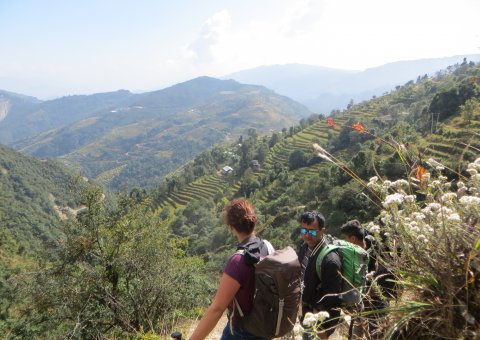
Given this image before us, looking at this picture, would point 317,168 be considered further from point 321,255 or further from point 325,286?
point 325,286

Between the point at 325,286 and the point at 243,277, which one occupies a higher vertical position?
the point at 243,277

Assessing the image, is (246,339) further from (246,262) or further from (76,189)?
(76,189)

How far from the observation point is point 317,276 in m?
2.98

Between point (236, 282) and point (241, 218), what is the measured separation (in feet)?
1.54

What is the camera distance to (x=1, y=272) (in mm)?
27953

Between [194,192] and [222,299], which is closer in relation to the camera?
[222,299]

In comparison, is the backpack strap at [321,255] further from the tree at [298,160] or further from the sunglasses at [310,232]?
the tree at [298,160]

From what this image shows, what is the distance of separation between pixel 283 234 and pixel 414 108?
4029 cm

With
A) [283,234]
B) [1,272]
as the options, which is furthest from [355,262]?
[1,272]

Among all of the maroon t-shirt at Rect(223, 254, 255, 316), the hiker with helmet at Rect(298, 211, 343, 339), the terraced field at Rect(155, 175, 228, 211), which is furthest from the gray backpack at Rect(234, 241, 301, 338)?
the terraced field at Rect(155, 175, 228, 211)

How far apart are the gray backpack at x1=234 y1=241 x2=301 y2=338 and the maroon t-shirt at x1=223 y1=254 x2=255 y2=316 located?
0.04 metres

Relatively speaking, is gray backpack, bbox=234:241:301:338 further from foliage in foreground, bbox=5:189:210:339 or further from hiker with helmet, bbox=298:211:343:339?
foliage in foreground, bbox=5:189:210:339

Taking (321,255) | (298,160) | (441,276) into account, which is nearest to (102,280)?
(321,255)

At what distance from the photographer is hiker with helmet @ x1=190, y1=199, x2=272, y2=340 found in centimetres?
233
